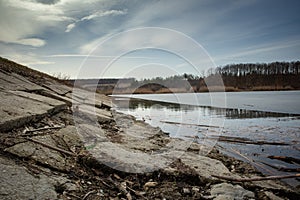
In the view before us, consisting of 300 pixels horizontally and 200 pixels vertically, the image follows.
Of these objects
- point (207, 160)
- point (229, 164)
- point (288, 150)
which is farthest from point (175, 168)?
point (288, 150)

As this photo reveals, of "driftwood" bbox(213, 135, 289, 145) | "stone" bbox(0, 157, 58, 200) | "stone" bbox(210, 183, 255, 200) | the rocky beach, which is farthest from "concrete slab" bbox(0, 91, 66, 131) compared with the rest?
"driftwood" bbox(213, 135, 289, 145)

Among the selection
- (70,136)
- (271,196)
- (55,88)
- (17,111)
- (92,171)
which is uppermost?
(55,88)

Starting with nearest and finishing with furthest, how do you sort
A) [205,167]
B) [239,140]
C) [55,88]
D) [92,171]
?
1. [92,171]
2. [205,167]
3. [239,140]
4. [55,88]

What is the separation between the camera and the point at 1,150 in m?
2.06

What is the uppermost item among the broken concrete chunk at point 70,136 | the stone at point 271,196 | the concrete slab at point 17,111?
the concrete slab at point 17,111

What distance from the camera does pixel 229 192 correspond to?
2.20 meters

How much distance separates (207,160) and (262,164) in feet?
3.21

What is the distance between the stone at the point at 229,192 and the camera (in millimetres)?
2123

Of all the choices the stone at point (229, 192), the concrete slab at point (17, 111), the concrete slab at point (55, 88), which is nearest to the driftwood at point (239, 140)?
the stone at point (229, 192)

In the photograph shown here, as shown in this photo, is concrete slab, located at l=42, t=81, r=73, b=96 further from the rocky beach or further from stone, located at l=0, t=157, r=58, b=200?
stone, located at l=0, t=157, r=58, b=200

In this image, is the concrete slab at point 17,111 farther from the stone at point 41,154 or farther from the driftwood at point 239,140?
→ the driftwood at point 239,140

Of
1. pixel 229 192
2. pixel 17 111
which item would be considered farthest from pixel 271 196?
pixel 17 111

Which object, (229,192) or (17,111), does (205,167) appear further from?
(17,111)

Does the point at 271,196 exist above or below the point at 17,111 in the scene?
below
